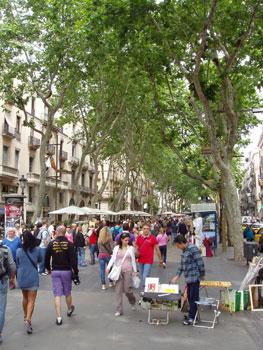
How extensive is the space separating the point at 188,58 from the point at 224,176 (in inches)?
197

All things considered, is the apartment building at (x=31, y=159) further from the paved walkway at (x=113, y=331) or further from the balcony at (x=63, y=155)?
the paved walkway at (x=113, y=331)

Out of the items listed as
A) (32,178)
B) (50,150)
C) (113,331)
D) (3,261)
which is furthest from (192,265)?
(50,150)

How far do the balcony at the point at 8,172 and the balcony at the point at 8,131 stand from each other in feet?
7.95

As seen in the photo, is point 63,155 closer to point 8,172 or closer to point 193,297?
point 8,172

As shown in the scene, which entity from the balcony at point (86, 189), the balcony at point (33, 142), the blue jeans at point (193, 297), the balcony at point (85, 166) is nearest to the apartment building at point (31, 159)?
the balcony at point (33, 142)

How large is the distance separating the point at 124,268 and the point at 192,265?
56.9 inches

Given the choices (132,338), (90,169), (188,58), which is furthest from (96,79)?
(90,169)

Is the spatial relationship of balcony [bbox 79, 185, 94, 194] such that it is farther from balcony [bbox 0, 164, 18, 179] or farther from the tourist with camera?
the tourist with camera

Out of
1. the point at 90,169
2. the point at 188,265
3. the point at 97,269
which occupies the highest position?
the point at 90,169

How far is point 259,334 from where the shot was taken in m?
5.89

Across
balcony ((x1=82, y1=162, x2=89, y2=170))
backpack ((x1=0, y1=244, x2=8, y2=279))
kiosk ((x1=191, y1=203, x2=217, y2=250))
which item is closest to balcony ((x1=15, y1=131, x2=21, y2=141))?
balcony ((x1=82, y1=162, x2=89, y2=170))

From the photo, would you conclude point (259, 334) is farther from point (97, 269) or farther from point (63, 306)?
point (97, 269)

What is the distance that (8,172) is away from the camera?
28906mm

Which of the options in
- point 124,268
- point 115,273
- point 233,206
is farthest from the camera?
point 233,206
